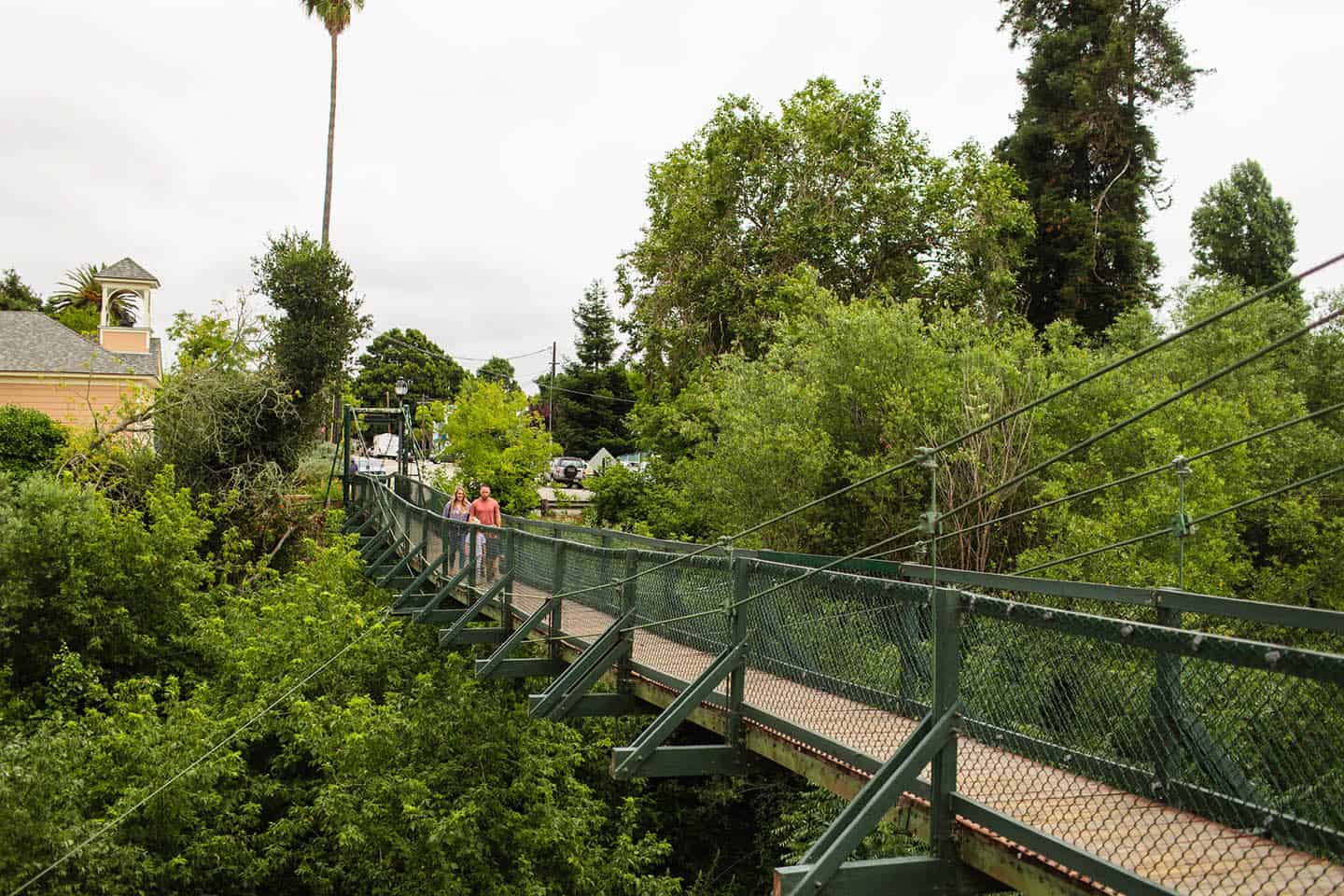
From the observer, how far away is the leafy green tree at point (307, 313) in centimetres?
2612

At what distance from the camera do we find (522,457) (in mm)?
36375

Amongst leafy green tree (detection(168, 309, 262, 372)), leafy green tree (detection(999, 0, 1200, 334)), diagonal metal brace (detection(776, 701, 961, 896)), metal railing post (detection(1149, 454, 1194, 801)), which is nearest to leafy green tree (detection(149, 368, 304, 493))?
leafy green tree (detection(168, 309, 262, 372))

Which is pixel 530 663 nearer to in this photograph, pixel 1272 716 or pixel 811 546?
pixel 1272 716

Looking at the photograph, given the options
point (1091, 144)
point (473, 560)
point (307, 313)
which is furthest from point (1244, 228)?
point (473, 560)

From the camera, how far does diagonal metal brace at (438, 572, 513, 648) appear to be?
36.9 feet

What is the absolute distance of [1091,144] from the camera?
28.7 metres

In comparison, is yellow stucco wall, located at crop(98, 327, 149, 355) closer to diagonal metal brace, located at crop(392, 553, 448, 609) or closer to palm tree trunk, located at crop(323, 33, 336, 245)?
palm tree trunk, located at crop(323, 33, 336, 245)

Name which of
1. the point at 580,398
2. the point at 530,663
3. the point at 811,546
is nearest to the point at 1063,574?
the point at 811,546

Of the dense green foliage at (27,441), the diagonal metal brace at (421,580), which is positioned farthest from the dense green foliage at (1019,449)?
the dense green foliage at (27,441)

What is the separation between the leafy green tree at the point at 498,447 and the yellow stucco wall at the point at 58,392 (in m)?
9.92

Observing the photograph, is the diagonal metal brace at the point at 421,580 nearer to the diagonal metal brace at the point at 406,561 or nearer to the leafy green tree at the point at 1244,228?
the diagonal metal brace at the point at 406,561

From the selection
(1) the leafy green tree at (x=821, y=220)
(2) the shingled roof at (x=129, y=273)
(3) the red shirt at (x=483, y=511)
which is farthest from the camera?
(2) the shingled roof at (x=129, y=273)

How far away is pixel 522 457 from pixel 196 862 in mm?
22205

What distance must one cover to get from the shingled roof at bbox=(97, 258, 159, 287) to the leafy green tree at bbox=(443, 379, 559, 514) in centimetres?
1014
